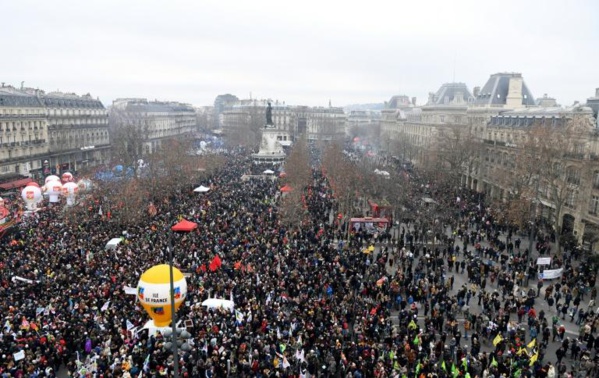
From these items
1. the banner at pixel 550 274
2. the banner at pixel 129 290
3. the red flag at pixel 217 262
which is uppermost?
the red flag at pixel 217 262

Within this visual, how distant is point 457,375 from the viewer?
16453 millimetres

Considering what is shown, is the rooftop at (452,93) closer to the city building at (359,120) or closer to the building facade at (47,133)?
the building facade at (47,133)

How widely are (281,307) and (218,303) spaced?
112 inches

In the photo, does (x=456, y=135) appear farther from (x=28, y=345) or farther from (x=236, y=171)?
(x=28, y=345)

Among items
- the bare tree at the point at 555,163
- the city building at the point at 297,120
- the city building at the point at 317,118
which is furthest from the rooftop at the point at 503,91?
the city building at the point at 317,118

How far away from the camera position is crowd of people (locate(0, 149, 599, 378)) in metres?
17.2

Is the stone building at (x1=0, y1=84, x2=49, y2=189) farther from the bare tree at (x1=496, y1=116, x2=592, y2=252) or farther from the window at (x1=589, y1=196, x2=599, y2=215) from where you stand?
the window at (x1=589, y1=196, x2=599, y2=215)

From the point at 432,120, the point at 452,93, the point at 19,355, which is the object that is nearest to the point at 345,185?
the point at 19,355

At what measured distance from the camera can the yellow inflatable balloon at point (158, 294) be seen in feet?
63.5

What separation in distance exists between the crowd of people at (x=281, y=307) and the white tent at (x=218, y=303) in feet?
1.65

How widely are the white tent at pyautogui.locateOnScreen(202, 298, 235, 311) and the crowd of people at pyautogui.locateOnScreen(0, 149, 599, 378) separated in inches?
19.8

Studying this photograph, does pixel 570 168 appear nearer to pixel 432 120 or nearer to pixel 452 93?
pixel 432 120

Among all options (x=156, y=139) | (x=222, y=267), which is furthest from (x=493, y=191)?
Answer: (x=156, y=139)

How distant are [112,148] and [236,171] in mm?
31769
